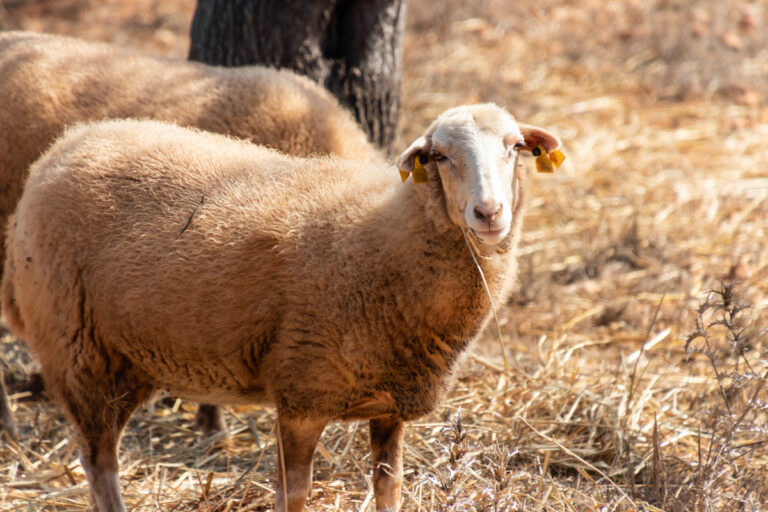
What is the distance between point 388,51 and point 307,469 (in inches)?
112

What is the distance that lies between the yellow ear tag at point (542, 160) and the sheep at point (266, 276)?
3 centimetres

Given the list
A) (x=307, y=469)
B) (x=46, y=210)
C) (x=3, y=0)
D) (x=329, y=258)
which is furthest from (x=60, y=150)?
(x=3, y=0)

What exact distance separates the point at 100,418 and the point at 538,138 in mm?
2055

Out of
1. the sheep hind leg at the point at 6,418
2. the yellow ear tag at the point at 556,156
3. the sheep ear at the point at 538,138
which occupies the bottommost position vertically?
the sheep hind leg at the point at 6,418

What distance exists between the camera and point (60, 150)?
3428 millimetres

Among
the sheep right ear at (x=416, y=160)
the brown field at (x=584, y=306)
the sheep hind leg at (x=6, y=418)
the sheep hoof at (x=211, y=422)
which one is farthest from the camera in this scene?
the sheep hoof at (x=211, y=422)

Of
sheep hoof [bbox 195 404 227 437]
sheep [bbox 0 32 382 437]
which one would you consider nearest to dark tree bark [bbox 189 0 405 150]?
sheep [bbox 0 32 382 437]

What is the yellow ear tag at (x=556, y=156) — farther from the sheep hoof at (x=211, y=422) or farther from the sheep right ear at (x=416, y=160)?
the sheep hoof at (x=211, y=422)

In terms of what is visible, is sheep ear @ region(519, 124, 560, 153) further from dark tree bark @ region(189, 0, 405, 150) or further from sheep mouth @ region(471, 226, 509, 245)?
dark tree bark @ region(189, 0, 405, 150)

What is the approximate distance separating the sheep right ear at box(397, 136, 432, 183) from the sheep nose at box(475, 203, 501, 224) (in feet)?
1.11

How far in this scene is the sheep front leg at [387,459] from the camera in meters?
3.23

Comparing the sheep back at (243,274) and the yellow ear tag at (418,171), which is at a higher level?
the yellow ear tag at (418,171)

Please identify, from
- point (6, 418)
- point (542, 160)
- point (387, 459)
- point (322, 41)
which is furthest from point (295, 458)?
point (322, 41)

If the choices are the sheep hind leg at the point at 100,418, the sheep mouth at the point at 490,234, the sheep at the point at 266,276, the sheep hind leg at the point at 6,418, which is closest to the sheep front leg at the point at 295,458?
the sheep at the point at 266,276
